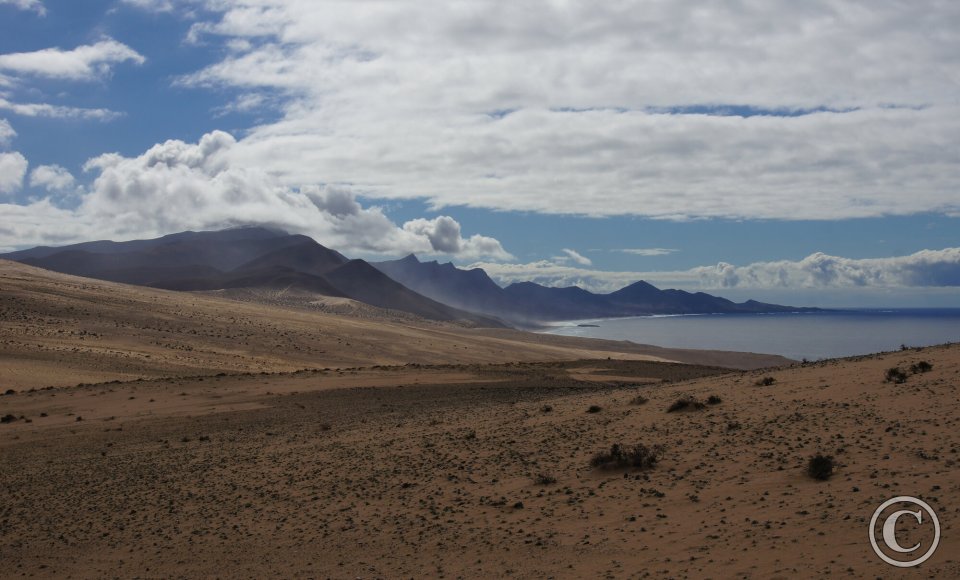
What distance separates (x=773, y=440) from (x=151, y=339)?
4845 cm

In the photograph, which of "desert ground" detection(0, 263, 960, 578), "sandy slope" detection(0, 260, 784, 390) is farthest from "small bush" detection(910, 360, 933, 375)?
"sandy slope" detection(0, 260, 784, 390)

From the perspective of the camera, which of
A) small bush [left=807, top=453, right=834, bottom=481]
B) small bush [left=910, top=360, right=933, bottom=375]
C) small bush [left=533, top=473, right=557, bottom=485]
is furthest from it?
small bush [left=910, top=360, right=933, bottom=375]

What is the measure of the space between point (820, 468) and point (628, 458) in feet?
12.4

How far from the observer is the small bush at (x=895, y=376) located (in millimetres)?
18328

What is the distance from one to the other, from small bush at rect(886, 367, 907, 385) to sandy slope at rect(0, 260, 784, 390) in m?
36.4

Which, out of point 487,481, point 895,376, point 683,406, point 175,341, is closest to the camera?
point 487,481

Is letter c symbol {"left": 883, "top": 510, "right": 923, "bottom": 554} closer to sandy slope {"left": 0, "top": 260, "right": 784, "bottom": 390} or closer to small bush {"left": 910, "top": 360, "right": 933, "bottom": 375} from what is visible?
small bush {"left": 910, "top": 360, "right": 933, "bottom": 375}

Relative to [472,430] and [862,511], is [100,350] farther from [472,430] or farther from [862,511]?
[862,511]

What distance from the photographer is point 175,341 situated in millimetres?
55375

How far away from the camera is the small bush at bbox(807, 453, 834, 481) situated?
41.5 ft

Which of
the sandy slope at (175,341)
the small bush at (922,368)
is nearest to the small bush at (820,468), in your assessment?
the small bush at (922,368)

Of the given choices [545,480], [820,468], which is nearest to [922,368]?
[820,468]

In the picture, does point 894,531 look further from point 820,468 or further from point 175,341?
point 175,341

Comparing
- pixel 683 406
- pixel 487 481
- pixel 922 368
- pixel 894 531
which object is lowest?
pixel 487 481
